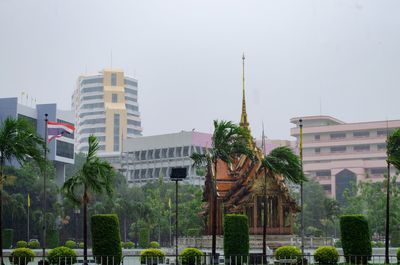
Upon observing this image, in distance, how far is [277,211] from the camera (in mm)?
72688

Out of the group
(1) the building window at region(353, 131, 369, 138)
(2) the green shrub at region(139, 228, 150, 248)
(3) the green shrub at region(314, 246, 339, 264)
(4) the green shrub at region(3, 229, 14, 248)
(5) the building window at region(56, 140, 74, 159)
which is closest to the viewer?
(3) the green shrub at region(314, 246, 339, 264)

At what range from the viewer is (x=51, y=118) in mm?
117250

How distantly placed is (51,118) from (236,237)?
236 ft

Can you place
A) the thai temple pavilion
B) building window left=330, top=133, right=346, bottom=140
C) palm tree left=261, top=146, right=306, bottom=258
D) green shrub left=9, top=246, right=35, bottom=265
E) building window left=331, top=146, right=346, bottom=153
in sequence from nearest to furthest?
green shrub left=9, top=246, right=35, bottom=265 → palm tree left=261, top=146, right=306, bottom=258 → the thai temple pavilion → building window left=331, top=146, right=346, bottom=153 → building window left=330, top=133, right=346, bottom=140

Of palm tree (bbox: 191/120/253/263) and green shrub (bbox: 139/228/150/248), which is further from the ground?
palm tree (bbox: 191/120/253/263)

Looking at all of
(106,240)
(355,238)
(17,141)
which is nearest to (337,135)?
(355,238)

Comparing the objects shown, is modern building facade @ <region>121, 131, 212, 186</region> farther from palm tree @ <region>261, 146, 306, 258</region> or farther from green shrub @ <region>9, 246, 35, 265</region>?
green shrub @ <region>9, 246, 35, 265</region>

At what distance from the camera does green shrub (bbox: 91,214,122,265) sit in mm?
44156

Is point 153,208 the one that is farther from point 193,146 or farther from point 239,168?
point 193,146

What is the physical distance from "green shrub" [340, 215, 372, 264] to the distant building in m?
67.3

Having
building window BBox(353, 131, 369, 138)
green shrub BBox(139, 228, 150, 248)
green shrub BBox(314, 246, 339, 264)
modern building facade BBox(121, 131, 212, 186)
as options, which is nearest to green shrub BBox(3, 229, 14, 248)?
green shrub BBox(139, 228, 150, 248)

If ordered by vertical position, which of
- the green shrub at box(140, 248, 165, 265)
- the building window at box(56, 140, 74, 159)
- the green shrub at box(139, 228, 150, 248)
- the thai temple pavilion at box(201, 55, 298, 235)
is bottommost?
the green shrub at box(139, 228, 150, 248)

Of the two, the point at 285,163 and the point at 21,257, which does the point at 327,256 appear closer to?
the point at 285,163

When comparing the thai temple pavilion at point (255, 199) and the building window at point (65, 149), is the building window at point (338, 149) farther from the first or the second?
the thai temple pavilion at point (255, 199)
